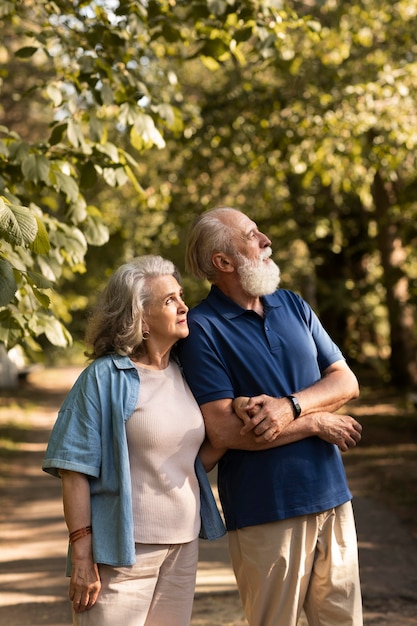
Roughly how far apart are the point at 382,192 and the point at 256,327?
41.5ft

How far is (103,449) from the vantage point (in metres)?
3.10

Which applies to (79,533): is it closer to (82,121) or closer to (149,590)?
(149,590)

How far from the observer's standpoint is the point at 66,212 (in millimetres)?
4684

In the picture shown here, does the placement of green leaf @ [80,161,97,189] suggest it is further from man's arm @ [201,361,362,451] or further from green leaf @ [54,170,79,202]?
man's arm @ [201,361,362,451]

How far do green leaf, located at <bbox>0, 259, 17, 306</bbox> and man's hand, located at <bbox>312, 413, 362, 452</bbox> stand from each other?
1.14 m

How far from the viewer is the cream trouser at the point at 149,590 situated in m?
3.08

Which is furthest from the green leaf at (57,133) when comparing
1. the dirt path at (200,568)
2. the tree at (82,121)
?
the dirt path at (200,568)

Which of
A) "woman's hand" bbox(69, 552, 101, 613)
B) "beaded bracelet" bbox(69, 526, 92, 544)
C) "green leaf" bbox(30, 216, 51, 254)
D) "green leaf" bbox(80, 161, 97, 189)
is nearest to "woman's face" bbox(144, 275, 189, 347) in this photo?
"green leaf" bbox(30, 216, 51, 254)

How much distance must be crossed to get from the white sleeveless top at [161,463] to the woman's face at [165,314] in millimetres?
136

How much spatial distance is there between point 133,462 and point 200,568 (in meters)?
3.43

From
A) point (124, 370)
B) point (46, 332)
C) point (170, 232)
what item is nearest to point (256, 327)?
point (124, 370)

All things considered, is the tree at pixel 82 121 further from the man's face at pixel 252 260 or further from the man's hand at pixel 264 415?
the man's hand at pixel 264 415

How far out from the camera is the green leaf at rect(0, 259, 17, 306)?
3.15m

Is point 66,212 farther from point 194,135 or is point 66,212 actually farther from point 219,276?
point 194,135
